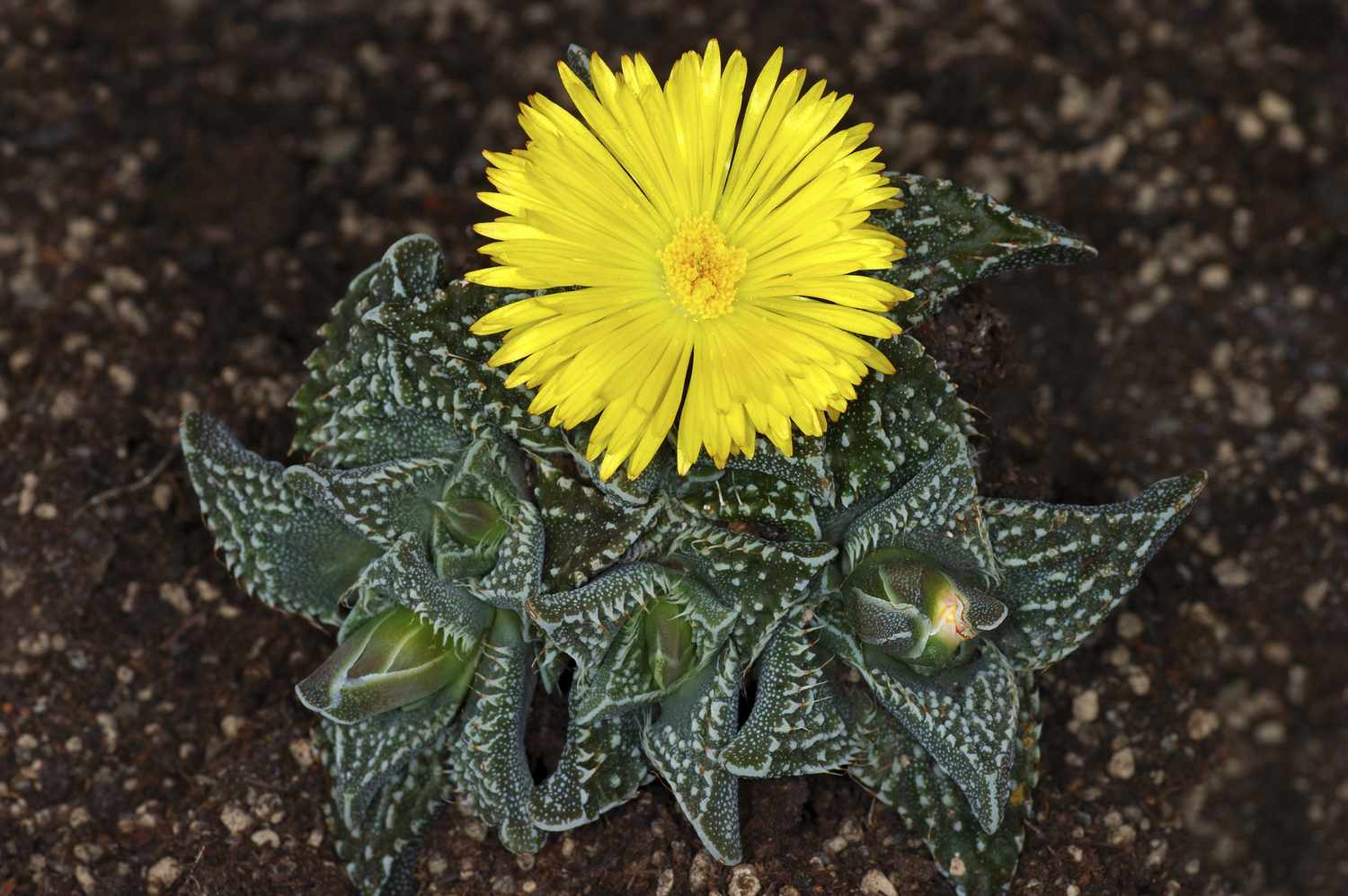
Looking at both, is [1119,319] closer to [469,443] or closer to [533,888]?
[469,443]

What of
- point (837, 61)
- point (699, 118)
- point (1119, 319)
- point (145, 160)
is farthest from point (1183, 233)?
point (145, 160)

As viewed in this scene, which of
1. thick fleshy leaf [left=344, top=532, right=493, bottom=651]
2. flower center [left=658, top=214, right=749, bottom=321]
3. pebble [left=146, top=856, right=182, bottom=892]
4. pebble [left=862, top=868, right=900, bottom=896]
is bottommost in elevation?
pebble [left=146, top=856, right=182, bottom=892]

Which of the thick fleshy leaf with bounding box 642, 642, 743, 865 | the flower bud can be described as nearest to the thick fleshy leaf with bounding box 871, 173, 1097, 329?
the flower bud

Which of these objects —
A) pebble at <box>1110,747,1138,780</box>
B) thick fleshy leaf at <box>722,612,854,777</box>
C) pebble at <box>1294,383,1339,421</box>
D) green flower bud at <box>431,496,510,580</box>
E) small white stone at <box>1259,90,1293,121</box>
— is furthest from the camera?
small white stone at <box>1259,90,1293,121</box>

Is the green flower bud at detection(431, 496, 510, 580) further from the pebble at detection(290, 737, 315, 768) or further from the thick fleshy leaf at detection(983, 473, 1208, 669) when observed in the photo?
the thick fleshy leaf at detection(983, 473, 1208, 669)

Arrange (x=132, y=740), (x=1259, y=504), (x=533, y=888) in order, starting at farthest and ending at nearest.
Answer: (x=1259, y=504)
(x=132, y=740)
(x=533, y=888)

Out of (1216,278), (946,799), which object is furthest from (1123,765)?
(1216,278)

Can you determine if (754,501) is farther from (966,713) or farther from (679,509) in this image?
(966,713)
